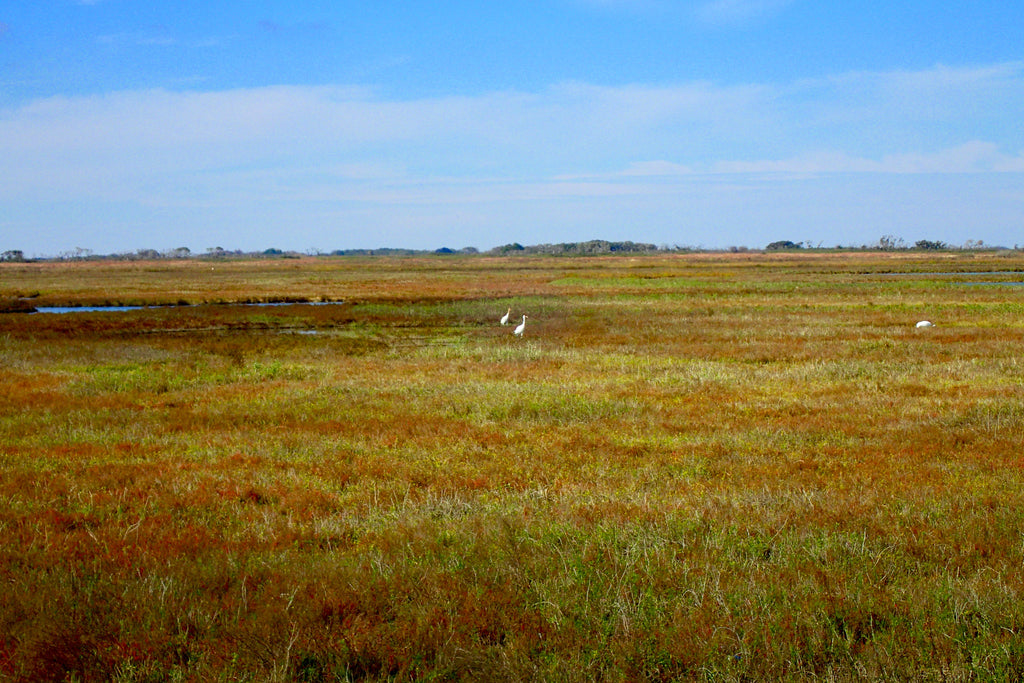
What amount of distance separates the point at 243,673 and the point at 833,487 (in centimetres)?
737

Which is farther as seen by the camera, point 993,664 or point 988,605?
point 988,605

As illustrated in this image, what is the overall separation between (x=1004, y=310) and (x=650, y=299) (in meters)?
20.9

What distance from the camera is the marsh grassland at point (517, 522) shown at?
555 centimetres

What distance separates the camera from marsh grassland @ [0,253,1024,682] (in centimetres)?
555

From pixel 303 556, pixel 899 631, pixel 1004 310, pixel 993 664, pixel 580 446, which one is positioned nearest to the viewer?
pixel 993 664

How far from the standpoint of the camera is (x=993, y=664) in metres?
5.23

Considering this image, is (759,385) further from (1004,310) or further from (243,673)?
(1004,310)

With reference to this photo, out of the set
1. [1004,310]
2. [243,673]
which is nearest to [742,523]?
[243,673]

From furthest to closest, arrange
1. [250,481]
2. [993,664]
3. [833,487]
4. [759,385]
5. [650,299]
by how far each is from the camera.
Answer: [650,299], [759,385], [250,481], [833,487], [993,664]

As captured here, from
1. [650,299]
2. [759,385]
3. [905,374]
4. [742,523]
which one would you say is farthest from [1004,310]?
[742,523]

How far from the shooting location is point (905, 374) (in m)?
20.2

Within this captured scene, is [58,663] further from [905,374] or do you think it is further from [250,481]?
[905,374]

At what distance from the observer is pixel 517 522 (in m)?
8.22

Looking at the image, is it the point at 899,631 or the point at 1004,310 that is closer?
the point at 899,631
